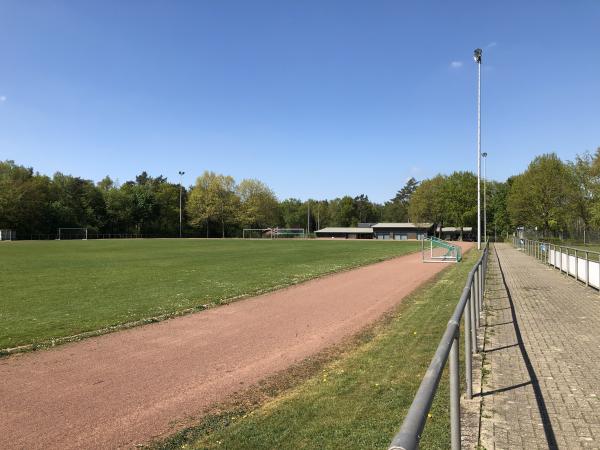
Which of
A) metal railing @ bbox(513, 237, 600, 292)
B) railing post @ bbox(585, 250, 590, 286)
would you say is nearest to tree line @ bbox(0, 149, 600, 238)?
metal railing @ bbox(513, 237, 600, 292)

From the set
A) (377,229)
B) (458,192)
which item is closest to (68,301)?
(458,192)

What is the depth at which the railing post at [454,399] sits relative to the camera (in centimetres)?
289

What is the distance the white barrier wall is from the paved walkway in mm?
2479

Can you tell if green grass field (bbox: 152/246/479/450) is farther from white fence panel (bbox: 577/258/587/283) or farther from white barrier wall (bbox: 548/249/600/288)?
white fence panel (bbox: 577/258/587/283)

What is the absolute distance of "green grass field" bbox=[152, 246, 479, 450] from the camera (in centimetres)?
431

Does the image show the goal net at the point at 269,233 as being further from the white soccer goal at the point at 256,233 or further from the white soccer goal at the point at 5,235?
the white soccer goal at the point at 5,235

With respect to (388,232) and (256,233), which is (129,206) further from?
(388,232)

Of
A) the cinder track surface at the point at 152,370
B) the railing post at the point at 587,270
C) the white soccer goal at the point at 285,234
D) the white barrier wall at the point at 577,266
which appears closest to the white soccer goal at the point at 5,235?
the white soccer goal at the point at 285,234

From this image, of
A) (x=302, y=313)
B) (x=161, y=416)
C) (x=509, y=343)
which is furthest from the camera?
(x=302, y=313)

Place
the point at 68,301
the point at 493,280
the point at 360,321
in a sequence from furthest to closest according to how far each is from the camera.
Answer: the point at 493,280 < the point at 68,301 < the point at 360,321

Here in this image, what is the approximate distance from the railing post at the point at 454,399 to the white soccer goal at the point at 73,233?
97170 mm

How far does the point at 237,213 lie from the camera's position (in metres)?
109

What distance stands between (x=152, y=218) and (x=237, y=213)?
61.5ft

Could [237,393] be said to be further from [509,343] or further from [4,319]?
[4,319]
